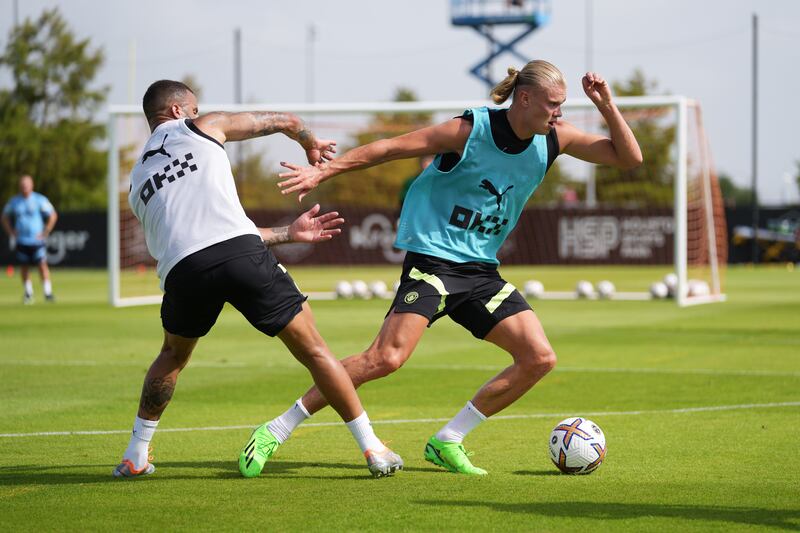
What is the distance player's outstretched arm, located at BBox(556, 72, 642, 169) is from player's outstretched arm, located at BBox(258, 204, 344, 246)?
1409mm

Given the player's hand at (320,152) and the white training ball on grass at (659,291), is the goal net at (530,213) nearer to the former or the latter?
the white training ball on grass at (659,291)

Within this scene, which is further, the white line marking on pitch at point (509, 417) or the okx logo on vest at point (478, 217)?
the white line marking on pitch at point (509, 417)

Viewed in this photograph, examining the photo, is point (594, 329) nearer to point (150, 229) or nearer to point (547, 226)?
point (150, 229)

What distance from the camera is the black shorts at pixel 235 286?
20.0ft

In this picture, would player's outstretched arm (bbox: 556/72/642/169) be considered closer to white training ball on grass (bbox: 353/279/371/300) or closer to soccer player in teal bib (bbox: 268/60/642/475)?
soccer player in teal bib (bbox: 268/60/642/475)

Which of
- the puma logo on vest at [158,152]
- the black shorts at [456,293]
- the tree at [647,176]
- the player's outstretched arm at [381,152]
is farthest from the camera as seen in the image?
the tree at [647,176]

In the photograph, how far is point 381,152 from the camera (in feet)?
21.3

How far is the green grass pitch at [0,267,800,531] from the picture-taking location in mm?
5508

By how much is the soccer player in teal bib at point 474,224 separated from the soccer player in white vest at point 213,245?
0.30m

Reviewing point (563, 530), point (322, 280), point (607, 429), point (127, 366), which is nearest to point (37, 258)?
point (322, 280)

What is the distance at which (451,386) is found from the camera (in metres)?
10.7

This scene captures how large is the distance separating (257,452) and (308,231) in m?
1.22

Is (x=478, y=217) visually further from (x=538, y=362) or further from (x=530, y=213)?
(x=530, y=213)

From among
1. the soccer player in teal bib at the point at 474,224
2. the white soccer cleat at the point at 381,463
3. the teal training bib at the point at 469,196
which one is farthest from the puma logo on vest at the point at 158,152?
the white soccer cleat at the point at 381,463
